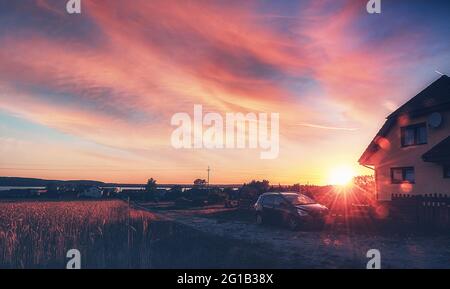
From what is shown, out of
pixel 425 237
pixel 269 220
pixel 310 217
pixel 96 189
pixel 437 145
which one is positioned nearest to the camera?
pixel 425 237

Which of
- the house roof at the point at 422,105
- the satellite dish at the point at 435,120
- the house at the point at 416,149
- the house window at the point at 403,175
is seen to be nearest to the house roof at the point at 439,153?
the house at the point at 416,149

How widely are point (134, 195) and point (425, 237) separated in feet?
165

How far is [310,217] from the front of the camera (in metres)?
15.4

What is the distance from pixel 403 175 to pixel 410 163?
1.08 meters

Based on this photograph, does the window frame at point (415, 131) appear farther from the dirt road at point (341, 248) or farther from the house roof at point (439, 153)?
the dirt road at point (341, 248)

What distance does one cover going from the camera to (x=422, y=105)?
70.2 feet

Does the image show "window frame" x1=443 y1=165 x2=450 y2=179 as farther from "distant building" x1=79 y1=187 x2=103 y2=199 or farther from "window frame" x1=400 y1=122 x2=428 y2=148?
"distant building" x1=79 y1=187 x2=103 y2=199

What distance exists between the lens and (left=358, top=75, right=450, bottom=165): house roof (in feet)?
66.7

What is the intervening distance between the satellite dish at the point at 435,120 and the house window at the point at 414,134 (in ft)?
3.42

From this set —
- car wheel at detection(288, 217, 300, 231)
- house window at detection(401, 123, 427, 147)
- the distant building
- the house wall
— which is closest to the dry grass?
car wheel at detection(288, 217, 300, 231)

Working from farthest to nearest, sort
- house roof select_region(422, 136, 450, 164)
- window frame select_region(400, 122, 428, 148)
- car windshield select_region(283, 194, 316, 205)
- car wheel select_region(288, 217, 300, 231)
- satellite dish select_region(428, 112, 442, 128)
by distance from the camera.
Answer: window frame select_region(400, 122, 428, 148) → satellite dish select_region(428, 112, 442, 128) → house roof select_region(422, 136, 450, 164) → car windshield select_region(283, 194, 316, 205) → car wheel select_region(288, 217, 300, 231)

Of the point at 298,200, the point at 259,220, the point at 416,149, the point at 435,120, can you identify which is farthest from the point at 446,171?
the point at 259,220
